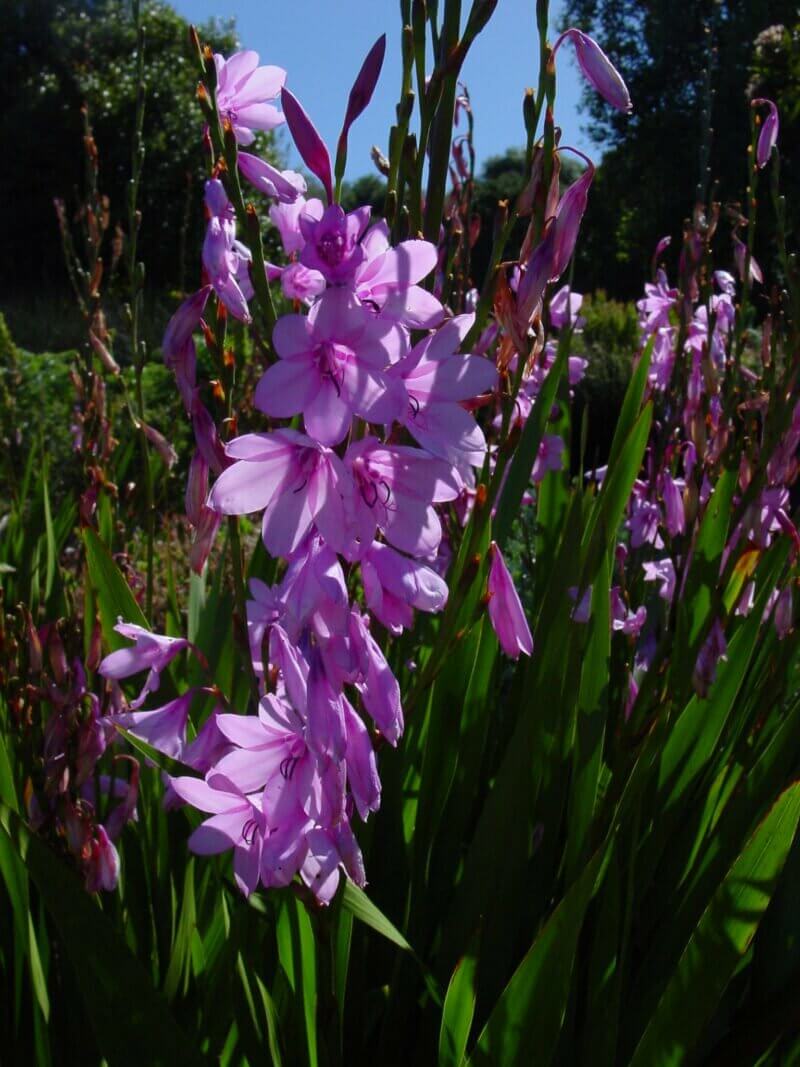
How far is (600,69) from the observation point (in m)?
0.91

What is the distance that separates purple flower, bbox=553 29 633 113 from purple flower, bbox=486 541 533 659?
0.46m

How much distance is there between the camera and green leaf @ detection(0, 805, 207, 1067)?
858 millimetres

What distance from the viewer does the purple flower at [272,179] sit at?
86 centimetres

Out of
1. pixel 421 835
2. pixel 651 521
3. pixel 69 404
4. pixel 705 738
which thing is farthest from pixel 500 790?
pixel 69 404

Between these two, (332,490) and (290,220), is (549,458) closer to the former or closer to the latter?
(290,220)

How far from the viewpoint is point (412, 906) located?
4.10 feet

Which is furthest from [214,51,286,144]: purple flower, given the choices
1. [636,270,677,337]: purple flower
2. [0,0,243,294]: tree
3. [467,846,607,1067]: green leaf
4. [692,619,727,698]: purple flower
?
[0,0,243,294]: tree

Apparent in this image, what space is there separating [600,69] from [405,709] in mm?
674

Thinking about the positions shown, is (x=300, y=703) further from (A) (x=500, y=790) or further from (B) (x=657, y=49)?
(B) (x=657, y=49)

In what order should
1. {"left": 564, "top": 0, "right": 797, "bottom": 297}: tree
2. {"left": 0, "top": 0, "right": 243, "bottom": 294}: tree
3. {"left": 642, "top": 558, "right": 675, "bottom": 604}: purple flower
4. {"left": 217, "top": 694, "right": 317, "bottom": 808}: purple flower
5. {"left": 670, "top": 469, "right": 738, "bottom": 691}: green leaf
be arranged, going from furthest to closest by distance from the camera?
{"left": 564, "top": 0, "right": 797, "bottom": 297}: tree
{"left": 0, "top": 0, "right": 243, "bottom": 294}: tree
{"left": 642, "top": 558, "right": 675, "bottom": 604}: purple flower
{"left": 670, "top": 469, "right": 738, "bottom": 691}: green leaf
{"left": 217, "top": 694, "right": 317, "bottom": 808}: purple flower

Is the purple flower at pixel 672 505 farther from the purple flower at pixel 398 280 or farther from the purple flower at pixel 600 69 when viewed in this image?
the purple flower at pixel 398 280

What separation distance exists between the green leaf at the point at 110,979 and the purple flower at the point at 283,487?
1.27 feet

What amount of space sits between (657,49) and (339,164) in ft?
68.8

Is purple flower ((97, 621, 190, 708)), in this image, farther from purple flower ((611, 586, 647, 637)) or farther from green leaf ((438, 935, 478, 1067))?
purple flower ((611, 586, 647, 637))
